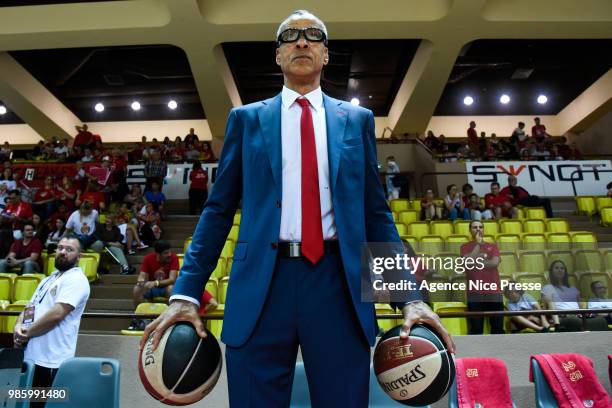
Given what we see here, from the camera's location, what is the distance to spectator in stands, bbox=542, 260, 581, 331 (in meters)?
3.65

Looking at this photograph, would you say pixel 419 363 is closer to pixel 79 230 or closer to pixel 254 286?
pixel 254 286

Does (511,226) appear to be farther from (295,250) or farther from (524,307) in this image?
(295,250)

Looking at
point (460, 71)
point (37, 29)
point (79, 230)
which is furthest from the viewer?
point (460, 71)

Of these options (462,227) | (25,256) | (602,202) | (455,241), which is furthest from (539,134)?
(25,256)

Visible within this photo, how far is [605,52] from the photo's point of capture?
10.6m

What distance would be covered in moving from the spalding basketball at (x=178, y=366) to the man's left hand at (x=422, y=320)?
1.53 feet

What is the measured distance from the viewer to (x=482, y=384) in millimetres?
2912

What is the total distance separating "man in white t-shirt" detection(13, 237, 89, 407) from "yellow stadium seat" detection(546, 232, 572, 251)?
5295 millimetres

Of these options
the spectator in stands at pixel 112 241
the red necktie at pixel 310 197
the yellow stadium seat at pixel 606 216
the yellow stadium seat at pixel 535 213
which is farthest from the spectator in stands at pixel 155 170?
the red necktie at pixel 310 197

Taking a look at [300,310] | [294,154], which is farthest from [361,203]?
[300,310]

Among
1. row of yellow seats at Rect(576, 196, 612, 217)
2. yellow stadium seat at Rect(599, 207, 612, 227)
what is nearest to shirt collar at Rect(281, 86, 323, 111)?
yellow stadium seat at Rect(599, 207, 612, 227)

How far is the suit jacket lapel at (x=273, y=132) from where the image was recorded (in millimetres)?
1113

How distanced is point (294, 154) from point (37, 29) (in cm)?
923

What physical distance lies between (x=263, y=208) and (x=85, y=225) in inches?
241
